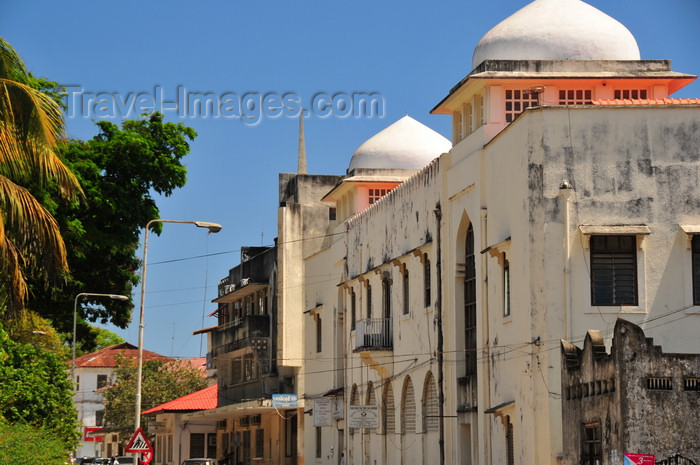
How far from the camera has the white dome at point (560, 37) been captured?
97.6 ft

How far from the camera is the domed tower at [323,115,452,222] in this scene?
1679 inches

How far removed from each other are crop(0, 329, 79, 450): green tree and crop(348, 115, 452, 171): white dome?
1318 centimetres

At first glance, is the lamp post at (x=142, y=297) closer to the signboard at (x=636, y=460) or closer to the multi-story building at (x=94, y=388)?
the signboard at (x=636, y=460)

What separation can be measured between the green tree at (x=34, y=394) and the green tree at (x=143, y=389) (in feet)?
122

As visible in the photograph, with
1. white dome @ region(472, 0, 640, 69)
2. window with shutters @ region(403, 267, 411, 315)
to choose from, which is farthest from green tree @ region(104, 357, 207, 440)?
white dome @ region(472, 0, 640, 69)

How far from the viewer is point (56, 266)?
69.8 feet

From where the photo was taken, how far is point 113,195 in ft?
111

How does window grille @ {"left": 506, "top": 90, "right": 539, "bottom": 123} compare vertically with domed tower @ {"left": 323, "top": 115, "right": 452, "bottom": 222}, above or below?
below

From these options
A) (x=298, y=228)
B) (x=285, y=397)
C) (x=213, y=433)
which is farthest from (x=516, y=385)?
(x=213, y=433)

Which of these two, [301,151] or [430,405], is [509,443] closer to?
[430,405]

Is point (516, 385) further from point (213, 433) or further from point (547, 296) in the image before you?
point (213, 433)

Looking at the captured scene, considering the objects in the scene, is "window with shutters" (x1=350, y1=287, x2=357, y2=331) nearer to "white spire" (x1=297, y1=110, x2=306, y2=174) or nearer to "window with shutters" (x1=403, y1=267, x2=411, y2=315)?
"window with shutters" (x1=403, y1=267, x2=411, y2=315)

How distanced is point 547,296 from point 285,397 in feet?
60.8

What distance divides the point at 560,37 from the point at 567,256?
7116 mm
